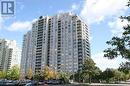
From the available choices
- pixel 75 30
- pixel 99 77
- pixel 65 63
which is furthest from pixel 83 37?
pixel 99 77

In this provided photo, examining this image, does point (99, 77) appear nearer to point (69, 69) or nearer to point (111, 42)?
point (69, 69)

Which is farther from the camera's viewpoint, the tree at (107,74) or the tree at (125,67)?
the tree at (107,74)

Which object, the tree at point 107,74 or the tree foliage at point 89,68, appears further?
the tree at point 107,74

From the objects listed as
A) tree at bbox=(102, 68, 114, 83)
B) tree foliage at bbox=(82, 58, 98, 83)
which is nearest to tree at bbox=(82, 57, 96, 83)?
tree foliage at bbox=(82, 58, 98, 83)

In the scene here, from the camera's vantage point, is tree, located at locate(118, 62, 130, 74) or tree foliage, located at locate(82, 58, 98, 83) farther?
tree foliage, located at locate(82, 58, 98, 83)

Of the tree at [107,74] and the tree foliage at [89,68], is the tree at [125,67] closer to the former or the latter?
the tree foliage at [89,68]

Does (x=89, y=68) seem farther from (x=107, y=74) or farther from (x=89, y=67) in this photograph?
(x=107, y=74)

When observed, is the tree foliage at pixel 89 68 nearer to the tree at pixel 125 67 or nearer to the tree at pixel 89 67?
the tree at pixel 89 67

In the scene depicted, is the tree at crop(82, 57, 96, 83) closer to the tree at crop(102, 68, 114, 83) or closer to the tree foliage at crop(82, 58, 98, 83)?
the tree foliage at crop(82, 58, 98, 83)

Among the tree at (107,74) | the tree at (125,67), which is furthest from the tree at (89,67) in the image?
the tree at (125,67)

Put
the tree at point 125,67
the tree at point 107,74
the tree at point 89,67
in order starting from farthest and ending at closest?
the tree at point 107,74 < the tree at point 89,67 < the tree at point 125,67

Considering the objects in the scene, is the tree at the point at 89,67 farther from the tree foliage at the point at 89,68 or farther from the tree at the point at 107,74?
the tree at the point at 107,74

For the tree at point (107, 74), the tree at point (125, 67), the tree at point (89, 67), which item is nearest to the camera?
the tree at point (125, 67)

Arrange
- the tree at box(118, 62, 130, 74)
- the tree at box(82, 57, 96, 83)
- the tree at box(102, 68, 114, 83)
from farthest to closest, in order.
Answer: the tree at box(102, 68, 114, 83) < the tree at box(82, 57, 96, 83) < the tree at box(118, 62, 130, 74)
